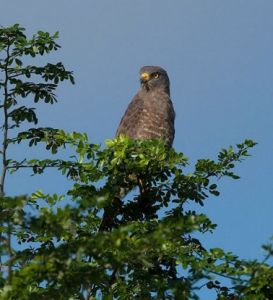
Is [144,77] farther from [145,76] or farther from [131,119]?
[131,119]

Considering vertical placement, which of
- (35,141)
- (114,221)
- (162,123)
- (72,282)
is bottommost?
(72,282)

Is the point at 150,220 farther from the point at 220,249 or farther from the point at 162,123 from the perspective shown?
the point at 162,123

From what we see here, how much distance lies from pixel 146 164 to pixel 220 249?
1.47 meters

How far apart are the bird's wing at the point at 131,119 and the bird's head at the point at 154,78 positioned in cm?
47

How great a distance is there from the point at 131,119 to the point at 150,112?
1.14ft

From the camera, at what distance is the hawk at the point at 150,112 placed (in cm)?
1254

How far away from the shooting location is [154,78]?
1370cm

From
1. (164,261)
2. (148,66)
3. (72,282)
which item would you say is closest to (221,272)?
(164,261)

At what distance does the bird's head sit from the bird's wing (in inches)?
18.3

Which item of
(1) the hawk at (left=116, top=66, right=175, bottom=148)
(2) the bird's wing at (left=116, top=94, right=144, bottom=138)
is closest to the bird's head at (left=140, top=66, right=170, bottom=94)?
(1) the hawk at (left=116, top=66, right=175, bottom=148)

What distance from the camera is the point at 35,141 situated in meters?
10.9

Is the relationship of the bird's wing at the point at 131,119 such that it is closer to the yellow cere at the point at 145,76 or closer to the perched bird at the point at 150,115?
the perched bird at the point at 150,115

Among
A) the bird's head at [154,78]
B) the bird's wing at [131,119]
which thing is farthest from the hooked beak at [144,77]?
the bird's wing at [131,119]

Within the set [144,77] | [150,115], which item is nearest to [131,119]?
[150,115]
